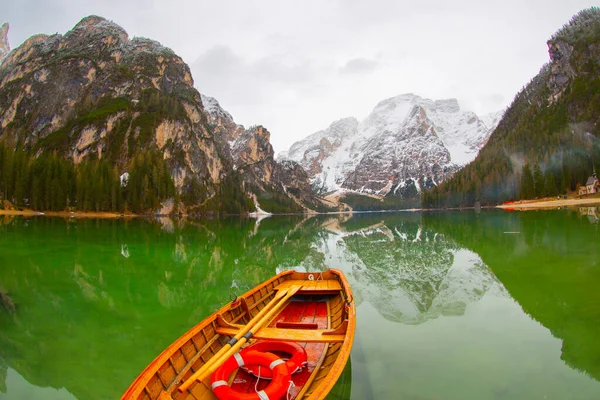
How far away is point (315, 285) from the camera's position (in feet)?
46.5

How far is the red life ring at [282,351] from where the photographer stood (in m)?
6.78

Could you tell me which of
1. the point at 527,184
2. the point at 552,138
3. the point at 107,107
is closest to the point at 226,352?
the point at 527,184

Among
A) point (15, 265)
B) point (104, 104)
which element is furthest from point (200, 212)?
point (15, 265)

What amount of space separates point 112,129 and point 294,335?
161 m

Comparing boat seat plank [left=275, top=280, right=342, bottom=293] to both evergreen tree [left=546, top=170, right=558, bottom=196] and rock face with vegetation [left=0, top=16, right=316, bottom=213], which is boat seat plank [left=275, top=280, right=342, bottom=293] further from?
evergreen tree [left=546, top=170, right=558, bottom=196]

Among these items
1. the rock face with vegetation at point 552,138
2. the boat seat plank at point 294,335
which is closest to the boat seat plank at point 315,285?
the boat seat plank at point 294,335

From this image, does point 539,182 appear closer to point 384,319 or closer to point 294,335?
point 384,319

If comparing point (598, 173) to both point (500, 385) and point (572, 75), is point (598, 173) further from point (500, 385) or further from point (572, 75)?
point (500, 385)

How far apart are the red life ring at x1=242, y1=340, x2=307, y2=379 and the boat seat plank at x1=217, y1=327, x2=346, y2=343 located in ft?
0.65

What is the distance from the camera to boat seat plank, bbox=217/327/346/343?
803 centimetres

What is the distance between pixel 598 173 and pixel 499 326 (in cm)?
10874

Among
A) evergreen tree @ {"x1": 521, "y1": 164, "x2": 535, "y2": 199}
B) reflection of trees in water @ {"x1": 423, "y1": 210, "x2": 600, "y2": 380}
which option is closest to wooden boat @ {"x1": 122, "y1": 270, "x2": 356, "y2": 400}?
reflection of trees in water @ {"x1": 423, "y1": 210, "x2": 600, "y2": 380}

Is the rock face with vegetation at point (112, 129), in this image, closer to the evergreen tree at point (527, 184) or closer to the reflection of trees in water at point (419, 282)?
the reflection of trees in water at point (419, 282)

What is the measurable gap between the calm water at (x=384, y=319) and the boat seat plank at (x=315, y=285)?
4.94 feet
